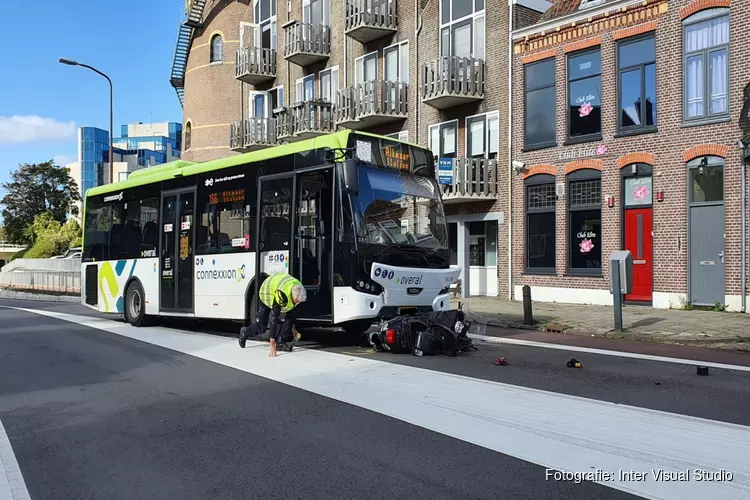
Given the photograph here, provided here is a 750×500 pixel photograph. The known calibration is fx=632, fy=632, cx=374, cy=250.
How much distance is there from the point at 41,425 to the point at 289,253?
5.17m

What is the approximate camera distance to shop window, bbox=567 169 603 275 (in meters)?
17.5

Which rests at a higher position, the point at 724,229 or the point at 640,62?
the point at 640,62

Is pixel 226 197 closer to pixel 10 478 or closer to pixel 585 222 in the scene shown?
pixel 10 478

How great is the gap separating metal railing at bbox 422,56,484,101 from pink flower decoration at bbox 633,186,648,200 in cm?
626

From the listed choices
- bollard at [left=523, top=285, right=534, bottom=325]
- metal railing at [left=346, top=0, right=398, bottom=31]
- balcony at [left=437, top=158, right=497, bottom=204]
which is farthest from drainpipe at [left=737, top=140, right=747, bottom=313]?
metal railing at [left=346, top=0, right=398, bottom=31]

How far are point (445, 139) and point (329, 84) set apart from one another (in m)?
7.52

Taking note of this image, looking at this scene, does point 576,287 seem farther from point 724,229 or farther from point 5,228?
point 5,228

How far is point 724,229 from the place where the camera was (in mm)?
14859

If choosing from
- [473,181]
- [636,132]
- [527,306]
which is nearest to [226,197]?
[527,306]

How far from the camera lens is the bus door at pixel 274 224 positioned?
421 inches

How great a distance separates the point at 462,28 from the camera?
851 inches

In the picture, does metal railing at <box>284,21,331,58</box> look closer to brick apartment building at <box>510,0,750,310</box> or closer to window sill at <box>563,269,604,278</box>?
brick apartment building at <box>510,0,750,310</box>

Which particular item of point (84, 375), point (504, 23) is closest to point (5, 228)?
point (504, 23)

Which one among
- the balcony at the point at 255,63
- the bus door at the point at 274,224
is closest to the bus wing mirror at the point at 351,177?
the bus door at the point at 274,224
